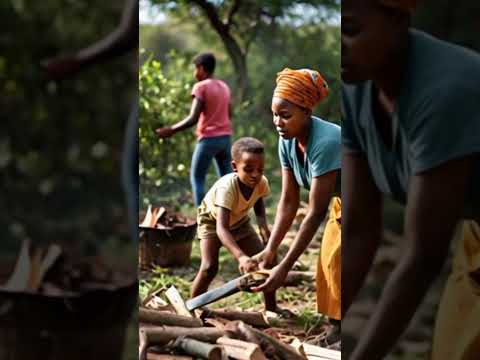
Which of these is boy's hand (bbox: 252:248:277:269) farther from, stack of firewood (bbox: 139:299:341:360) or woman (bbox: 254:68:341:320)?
stack of firewood (bbox: 139:299:341:360)

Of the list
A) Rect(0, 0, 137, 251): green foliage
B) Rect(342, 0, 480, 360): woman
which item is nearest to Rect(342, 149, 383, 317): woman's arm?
Rect(342, 0, 480, 360): woman

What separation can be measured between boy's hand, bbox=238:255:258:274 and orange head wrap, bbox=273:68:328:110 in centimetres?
83

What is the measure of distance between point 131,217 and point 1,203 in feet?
1.76

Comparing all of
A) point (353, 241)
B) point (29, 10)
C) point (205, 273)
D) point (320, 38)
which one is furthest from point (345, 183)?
point (320, 38)

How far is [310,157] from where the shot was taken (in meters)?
3.35

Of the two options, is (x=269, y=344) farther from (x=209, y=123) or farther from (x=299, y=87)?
(x=209, y=123)

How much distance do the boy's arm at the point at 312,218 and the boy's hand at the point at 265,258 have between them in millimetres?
161

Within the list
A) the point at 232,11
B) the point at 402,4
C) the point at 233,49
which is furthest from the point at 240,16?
the point at 402,4

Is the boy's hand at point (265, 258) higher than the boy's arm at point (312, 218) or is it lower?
lower

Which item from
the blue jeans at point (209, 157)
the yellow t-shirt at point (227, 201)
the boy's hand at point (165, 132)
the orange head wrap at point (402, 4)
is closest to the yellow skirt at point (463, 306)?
the orange head wrap at point (402, 4)

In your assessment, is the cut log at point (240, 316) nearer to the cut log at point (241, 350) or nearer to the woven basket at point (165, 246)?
the cut log at point (241, 350)

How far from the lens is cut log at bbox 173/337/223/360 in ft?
10.0

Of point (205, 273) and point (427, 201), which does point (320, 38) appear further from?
point (427, 201)

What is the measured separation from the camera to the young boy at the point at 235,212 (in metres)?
3.69
